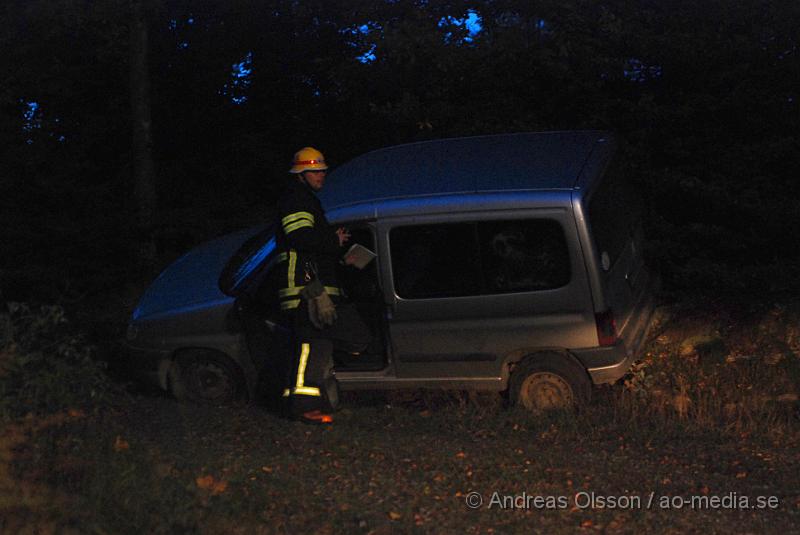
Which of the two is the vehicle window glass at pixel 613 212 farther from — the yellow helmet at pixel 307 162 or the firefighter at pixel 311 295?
the yellow helmet at pixel 307 162

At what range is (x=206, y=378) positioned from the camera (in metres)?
7.38

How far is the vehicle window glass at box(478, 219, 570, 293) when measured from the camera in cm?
632

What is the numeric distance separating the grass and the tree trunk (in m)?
5.34

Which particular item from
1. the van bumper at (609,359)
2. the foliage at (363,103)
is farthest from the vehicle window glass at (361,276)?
the foliage at (363,103)

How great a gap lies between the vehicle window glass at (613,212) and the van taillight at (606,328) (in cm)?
41

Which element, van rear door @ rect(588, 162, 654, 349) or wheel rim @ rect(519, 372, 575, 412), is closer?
van rear door @ rect(588, 162, 654, 349)

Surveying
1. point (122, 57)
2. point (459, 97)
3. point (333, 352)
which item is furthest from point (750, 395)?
point (122, 57)

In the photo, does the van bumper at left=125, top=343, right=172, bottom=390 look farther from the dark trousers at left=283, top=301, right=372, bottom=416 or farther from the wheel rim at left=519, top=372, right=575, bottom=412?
the wheel rim at left=519, top=372, right=575, bottom=412

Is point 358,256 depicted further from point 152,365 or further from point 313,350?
point 152,365

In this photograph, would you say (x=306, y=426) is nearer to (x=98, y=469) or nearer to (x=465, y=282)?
(x=465, y=282)

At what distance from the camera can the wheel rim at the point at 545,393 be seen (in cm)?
659

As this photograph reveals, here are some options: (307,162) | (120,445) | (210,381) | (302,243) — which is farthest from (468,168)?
(120,445)

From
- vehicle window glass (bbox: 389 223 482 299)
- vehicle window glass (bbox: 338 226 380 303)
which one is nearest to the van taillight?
vehicle window glass (bbox: 389 223 482 299)

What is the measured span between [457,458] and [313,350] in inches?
54.6
